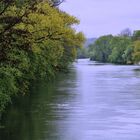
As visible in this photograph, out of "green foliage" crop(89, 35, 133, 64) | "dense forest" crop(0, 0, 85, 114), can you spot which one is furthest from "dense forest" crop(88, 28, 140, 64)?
"dense forest" crop(0, 0, 85, 114)

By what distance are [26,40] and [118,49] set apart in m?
132

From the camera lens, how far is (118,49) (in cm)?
14862

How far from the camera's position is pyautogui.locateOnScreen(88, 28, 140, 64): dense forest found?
12788 centimetres

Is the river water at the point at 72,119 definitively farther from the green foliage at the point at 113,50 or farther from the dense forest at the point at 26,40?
the green foliage at the point at 113,50

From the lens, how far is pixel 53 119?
22.3 meters

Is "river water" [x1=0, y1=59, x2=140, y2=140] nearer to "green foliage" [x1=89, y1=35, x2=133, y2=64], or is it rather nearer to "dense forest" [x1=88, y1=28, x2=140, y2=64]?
"dense forest" [x1=88, y1=28, x2=140, y2=64]

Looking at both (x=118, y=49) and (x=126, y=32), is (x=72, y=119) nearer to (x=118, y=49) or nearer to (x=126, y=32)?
(x=118, y=49)

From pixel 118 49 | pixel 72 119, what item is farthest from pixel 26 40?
pixel 118 49

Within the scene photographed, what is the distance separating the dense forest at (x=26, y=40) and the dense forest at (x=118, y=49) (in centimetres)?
7945

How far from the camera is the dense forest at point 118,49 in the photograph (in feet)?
420

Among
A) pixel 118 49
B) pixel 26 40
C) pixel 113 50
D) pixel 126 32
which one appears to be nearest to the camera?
pixel 26 40

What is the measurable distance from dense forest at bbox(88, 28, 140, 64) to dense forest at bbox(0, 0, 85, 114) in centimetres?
7945

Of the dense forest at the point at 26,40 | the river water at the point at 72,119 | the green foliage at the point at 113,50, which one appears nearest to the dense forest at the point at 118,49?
the green foliage at the point at 113,50

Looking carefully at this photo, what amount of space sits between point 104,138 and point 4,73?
6.37 metres
